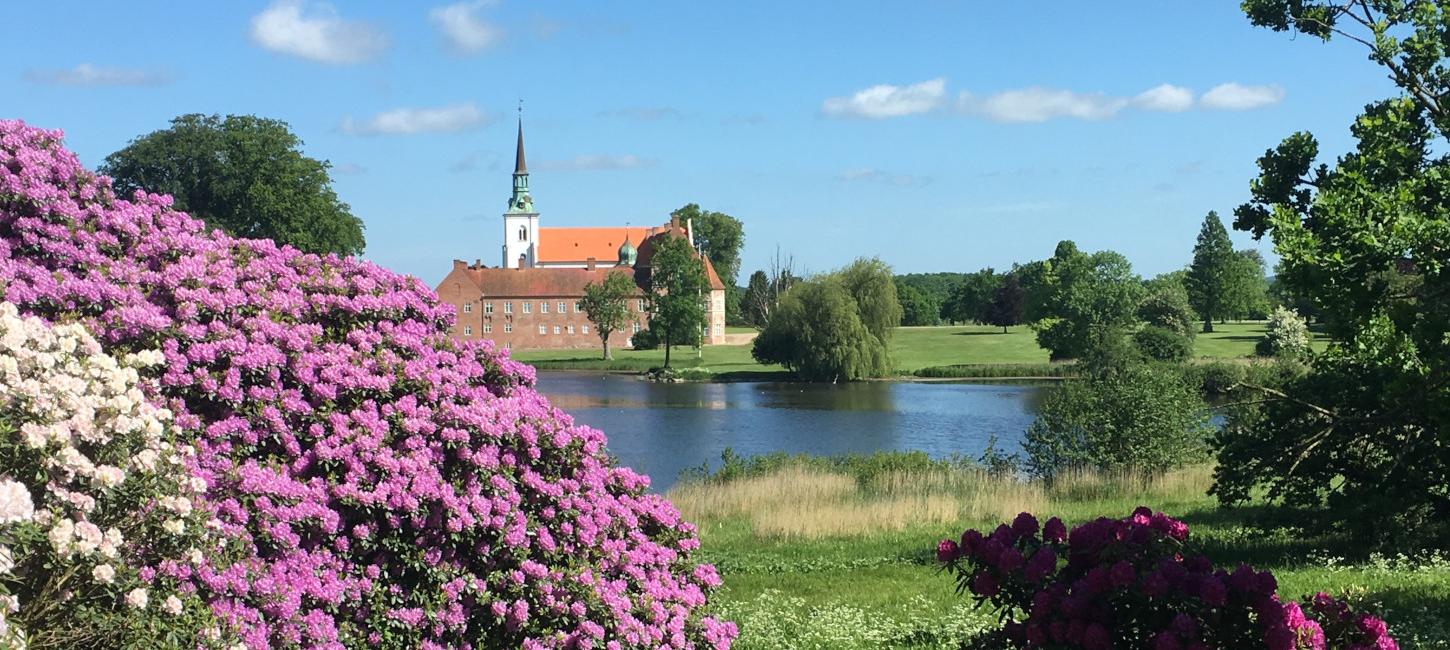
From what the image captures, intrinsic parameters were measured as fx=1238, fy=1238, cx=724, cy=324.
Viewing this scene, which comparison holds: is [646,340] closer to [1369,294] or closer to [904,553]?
[904,553]

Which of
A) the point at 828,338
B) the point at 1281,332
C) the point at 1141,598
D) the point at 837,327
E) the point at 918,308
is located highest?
the point at 918,308

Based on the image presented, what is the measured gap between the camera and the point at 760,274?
4882 inches

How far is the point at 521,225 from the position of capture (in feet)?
440

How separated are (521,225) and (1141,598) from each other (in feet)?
432

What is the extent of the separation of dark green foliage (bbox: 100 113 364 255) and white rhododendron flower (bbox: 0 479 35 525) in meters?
50.4

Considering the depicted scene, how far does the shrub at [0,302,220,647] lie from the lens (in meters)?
4.09

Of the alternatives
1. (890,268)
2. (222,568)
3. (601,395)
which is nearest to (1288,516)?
(222,568)

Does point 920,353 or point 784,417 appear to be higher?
point 920,353

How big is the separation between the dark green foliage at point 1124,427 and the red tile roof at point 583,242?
11119cm

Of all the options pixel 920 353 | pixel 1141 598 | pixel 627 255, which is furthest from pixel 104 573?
pixel 627 255

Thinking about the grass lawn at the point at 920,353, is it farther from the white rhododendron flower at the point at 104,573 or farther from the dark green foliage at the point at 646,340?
the white rhododendron flower at the point at 104,573

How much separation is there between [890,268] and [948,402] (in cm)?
1847

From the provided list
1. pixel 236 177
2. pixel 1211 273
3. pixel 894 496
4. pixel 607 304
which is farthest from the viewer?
pixel 1211 273

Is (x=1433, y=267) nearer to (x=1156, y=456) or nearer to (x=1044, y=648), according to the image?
(x=1044, y=648)
